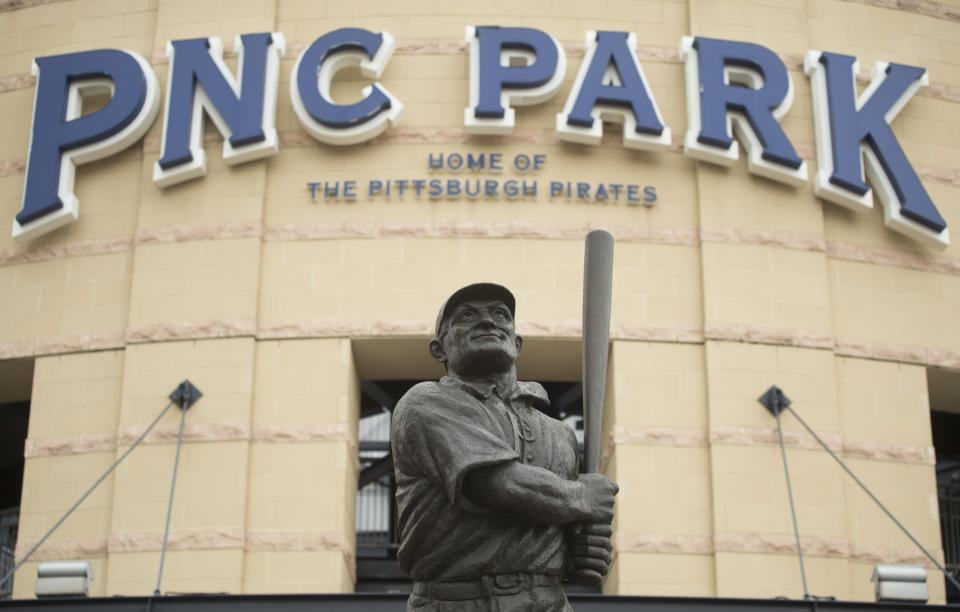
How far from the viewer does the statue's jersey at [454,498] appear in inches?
207

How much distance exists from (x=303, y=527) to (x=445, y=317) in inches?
446

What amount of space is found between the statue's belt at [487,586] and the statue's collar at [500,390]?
0.82 metres

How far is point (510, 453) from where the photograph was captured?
5234 mm

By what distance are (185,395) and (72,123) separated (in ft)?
15.4

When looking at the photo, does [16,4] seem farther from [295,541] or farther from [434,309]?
[295,541]

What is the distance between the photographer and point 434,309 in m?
17.4

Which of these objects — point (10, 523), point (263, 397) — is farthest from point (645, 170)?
point (10, 523)

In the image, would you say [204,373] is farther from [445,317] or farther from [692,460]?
[445,317]

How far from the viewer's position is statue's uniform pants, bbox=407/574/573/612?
205 inches

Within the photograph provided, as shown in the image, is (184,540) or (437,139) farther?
(437,139)

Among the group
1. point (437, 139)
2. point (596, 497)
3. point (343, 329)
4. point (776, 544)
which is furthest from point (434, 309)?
point (596, 497)

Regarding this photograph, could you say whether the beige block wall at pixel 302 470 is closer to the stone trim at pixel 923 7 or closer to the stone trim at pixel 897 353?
the stone trim at pixel 897 353

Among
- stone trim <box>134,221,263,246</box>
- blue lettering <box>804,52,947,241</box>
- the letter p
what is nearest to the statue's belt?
stone trim <box>134,221,263,246</box>

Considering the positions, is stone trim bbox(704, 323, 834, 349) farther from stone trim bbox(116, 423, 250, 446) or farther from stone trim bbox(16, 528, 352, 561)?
stone trim bbox(116, 423, 250, 446)
